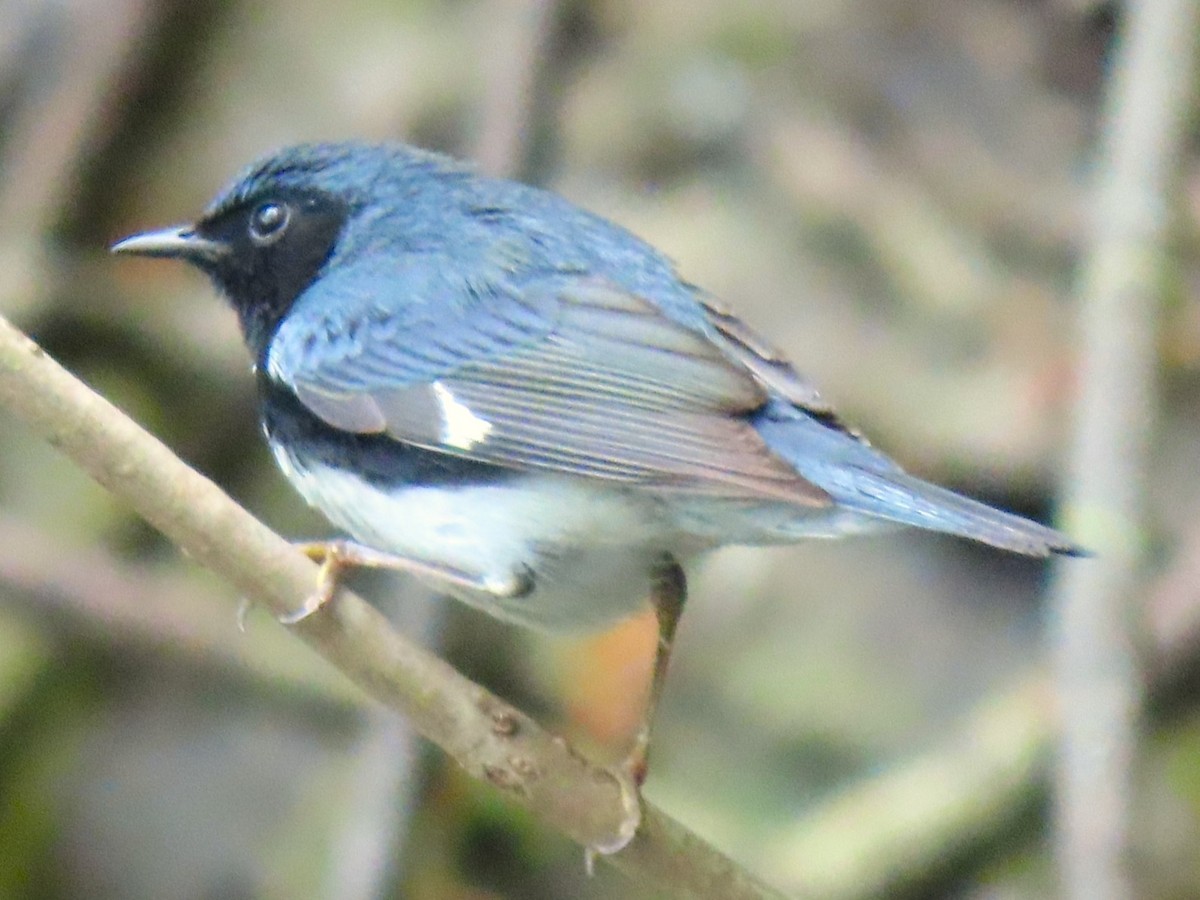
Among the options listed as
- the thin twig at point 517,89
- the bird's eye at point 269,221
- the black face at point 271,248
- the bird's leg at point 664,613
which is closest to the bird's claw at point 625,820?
the bird's leg at point 664,613

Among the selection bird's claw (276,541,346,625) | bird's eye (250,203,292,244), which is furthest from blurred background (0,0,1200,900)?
bird's claw (276,541,346,625)

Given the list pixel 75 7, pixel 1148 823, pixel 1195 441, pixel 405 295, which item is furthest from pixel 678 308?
pixel 75 7

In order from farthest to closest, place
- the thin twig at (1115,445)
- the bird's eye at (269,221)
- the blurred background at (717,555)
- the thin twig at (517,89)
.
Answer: the thin twig at (517,89) → the blurred background at (717,555) → the thin twig at (1115,445) → the bird's eye at (269,221)

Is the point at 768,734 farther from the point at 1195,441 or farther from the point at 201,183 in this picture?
the point at 201,183

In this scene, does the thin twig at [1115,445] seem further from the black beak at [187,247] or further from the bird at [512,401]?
the black beak at [187,247]

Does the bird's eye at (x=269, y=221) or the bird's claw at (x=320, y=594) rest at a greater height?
the bird's eye at (x=269, y=221)

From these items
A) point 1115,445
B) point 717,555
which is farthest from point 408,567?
point 717,555

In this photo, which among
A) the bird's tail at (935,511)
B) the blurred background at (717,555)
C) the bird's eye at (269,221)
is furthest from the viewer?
the blurred background at (717,555)
